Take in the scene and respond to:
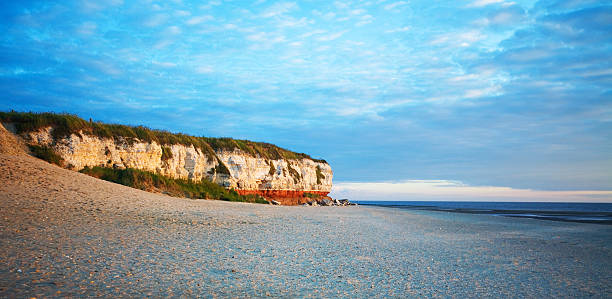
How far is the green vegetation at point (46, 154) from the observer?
15836 mm

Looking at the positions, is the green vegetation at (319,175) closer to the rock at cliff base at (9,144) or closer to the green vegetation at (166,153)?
the green vegetation at (166,153)

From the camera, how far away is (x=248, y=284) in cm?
517

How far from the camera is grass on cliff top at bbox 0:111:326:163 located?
16594 mm

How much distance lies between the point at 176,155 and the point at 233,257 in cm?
1917

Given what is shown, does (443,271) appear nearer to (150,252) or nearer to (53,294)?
(150,252)

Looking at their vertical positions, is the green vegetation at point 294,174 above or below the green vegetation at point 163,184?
above

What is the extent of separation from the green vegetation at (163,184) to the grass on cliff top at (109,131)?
7.83 ft

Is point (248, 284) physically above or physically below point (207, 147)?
below

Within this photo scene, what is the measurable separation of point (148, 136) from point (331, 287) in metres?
20.7

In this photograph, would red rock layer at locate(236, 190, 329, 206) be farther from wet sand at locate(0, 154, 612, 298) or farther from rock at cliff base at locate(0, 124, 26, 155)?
wet sand at locate(0, 154, 612, 298)

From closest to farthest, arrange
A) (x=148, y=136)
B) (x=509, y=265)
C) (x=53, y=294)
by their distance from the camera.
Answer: (x=53, y=294), (x=509, y=265), (x=148, y=136)

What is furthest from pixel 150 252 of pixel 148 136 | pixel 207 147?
pixel 207 147

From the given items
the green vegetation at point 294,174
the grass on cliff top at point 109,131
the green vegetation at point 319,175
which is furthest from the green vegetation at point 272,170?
the green vegetation at point 319,175

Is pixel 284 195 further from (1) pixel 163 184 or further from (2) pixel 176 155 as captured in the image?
(1) pixel 163 184
